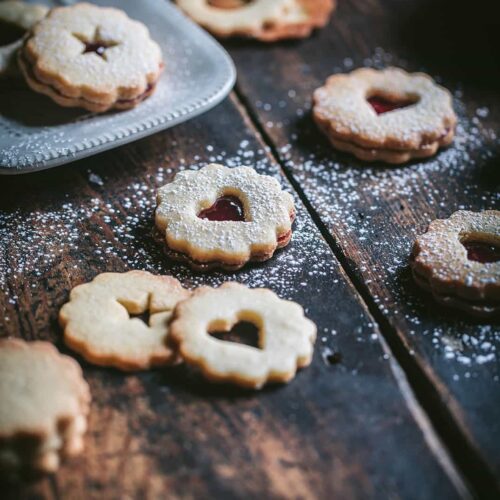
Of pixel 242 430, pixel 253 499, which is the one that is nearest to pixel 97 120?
pixel 242 430

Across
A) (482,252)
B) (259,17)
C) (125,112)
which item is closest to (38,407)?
(125,112)

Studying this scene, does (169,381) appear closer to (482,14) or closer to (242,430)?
(242,430)

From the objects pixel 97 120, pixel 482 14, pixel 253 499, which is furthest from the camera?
pixel 482 14

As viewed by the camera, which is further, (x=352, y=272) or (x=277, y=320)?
(x=352, y=272)

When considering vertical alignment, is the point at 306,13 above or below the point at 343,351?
above

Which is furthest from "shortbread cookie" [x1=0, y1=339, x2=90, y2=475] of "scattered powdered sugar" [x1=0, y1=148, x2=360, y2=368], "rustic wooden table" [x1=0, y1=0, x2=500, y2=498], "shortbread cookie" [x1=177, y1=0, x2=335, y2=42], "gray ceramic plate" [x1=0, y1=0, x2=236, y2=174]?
"shortbread cookie" [x1=177, y1=0, x2=335, y2=42]

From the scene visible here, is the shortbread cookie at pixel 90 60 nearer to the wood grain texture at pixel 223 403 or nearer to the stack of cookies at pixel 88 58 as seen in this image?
the stack of cookies at pixel 88 58

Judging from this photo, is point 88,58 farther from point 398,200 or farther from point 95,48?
point 398,200

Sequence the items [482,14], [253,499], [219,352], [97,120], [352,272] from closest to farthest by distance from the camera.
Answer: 1. [253,499]
2. [219,352]
3. [352,272]
4. [97,120]
5. [482,14]
